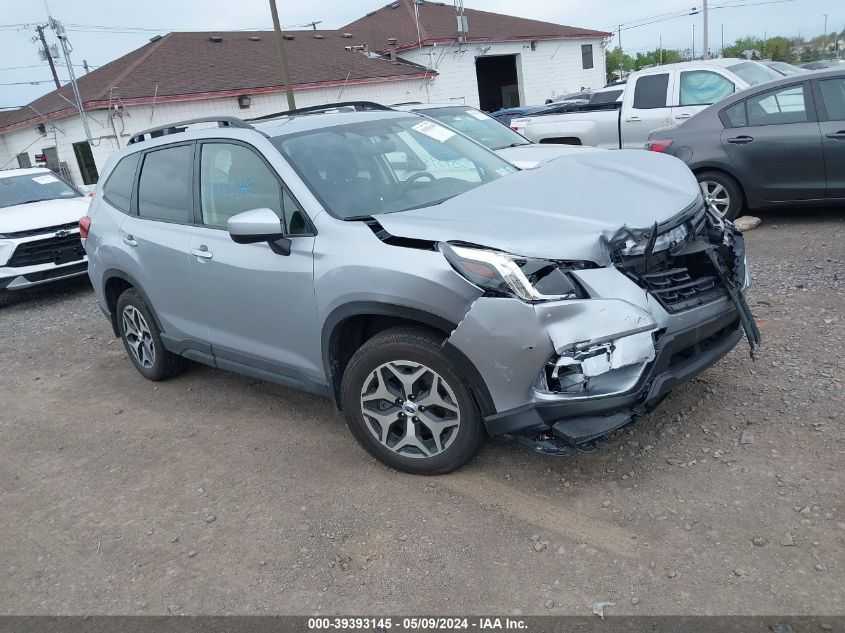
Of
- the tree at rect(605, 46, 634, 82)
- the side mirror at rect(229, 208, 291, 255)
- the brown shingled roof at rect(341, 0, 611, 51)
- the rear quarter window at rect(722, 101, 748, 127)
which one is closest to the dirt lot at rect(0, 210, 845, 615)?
the side mirror at rect(229, 208, 291, 255)

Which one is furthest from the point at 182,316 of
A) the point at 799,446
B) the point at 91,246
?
the point at 799,446

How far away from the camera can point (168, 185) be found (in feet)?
15.3

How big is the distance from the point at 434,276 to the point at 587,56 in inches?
1438

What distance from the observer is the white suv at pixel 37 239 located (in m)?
8.46

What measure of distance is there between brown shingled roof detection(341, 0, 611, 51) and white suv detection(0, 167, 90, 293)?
891 inches

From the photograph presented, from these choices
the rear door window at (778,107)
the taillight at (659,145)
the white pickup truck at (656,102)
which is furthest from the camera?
the white pickup truck at (656,102)

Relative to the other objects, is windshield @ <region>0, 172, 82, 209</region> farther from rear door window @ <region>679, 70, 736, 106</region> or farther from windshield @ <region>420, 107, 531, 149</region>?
rear door window @ <region>679, 70, 736, 106</region>

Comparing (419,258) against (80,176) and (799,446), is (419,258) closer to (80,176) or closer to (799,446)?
(799,446)

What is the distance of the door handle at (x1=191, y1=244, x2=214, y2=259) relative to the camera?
4160 mm

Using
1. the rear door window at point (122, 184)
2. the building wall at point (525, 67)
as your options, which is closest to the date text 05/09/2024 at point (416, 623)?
the rear door window at point (122, 184)

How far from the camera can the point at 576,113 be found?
10.5m

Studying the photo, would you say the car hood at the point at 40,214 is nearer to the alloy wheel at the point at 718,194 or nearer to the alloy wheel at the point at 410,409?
the alloy wheel at the point at 410,409

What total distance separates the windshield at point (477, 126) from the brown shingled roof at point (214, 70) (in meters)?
15.6

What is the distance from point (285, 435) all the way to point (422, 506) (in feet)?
4.16
